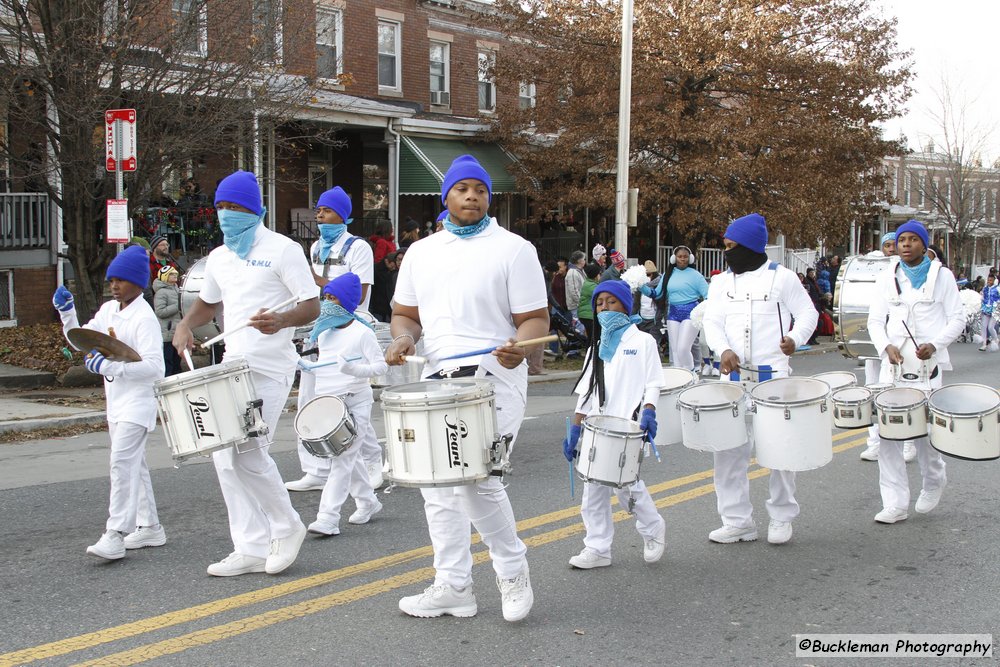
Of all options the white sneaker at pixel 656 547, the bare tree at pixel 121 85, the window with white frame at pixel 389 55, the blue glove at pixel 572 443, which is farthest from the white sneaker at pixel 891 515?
the window with white frame at pixel 389 55

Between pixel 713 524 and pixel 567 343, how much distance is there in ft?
38.8

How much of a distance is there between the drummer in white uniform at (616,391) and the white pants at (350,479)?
1.63 meters

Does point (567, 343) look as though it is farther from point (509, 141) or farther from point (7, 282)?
point (7, 282)

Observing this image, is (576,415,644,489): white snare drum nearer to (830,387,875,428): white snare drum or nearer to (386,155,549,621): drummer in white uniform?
(386,155,549,621): drummer in white uniform

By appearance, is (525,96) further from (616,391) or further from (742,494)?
(616,391)

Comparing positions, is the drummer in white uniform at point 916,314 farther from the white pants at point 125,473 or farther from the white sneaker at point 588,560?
the white pants at point 125,473

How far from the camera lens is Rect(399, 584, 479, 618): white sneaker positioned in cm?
489

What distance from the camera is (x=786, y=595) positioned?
17.6 ft

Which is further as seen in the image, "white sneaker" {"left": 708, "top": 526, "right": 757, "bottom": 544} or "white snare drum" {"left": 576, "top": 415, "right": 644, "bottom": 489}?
"white sneaker" {"left": 708, "top": 526, "right": 757, "bottom": 544}

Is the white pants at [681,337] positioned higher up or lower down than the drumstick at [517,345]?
lower down

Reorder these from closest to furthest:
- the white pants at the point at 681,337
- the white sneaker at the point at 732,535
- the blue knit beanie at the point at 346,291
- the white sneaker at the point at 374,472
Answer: the white sneaker at the point at 732,535 < the blue knit beanie at the point at 346,291 < the white sneaker at the point at 374,472 < the white pants at the point at 681,337

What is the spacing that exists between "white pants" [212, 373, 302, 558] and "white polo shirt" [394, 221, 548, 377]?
3.70 ft

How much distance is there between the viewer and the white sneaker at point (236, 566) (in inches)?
220

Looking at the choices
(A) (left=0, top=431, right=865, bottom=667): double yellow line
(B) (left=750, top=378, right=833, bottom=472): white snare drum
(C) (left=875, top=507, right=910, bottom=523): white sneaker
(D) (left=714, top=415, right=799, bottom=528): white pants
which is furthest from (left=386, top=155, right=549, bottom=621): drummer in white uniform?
(C) (left=875, top=507, right=910, bottom=523): white sneaker
